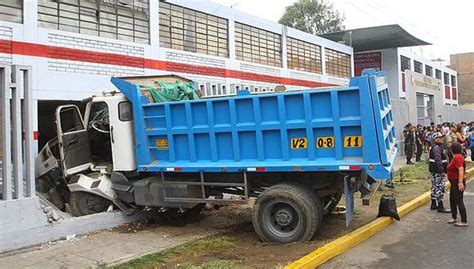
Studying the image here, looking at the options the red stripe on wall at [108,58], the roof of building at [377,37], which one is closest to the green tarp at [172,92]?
the red stripe on wall at [108,58]

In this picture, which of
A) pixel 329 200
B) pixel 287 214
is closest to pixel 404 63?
pixel 329 200

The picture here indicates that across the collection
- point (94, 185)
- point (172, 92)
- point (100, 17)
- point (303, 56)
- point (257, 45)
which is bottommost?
point (94, 185)

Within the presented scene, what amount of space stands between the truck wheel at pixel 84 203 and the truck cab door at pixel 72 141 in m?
0.46

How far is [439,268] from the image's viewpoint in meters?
6.07

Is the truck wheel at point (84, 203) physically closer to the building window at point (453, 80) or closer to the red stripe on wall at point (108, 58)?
the red stripe on wall at point (108, 58)

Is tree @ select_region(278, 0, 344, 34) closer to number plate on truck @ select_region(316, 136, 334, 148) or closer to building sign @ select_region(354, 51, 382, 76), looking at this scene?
building sign @ select_region(354, 51, 382, 76)

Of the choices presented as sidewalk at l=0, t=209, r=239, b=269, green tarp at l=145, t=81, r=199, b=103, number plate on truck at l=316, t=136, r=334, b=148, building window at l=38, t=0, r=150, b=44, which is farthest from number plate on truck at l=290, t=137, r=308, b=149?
building window at l=38, t=0, r=150, b=44

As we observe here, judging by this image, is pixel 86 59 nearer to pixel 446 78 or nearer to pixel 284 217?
pixel 284 217

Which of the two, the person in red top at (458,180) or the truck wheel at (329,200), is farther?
the person in red top at (458,180)

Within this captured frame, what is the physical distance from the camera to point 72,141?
9.20 metres

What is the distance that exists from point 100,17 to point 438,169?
32.9 feet

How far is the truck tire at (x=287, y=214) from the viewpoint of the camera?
737 centimetres

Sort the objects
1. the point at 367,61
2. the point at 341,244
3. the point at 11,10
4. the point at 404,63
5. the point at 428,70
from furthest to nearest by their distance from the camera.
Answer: the point at 428,70, the point at 404,63, the point at 367,61, the point at 11,10, the point at 341,244

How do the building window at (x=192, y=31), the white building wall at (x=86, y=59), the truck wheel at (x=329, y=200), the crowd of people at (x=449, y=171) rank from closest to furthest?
the truck wheel at (x=329, y=200)
the crowd of people at (x=449, y=171)
the white building wall at (x=86, y=59)
the building window at (x=192, y=31)
